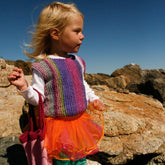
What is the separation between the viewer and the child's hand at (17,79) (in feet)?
4.54

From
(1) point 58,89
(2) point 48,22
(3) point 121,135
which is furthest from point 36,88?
(3) point 121,135

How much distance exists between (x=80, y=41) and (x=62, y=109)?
78 cm

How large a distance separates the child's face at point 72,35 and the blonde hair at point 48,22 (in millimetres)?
50

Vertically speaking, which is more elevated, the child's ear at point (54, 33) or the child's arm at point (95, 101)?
the child's ear at point (54, 33)

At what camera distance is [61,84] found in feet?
5.45

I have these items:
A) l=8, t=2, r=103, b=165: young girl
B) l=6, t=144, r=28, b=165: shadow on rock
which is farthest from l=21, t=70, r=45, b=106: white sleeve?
l=6, t=144, r=28, b=165: shadow on rock

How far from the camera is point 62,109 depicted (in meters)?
1.65

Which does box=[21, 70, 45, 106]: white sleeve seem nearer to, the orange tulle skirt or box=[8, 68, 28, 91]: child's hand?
box=[8, 68, 28, 91]: child's hand

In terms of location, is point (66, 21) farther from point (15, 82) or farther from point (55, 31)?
point (15, 82)

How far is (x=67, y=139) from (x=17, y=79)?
0.73 meters

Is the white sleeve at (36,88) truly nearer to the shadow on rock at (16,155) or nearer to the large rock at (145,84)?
the shadow on rock at (16,155)

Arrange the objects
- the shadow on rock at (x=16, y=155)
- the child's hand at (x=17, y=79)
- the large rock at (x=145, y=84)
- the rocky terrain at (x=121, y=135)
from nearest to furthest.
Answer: the child's hand at (x=17, y=79) → the shadow on rock at (x=16, y=155) → the rocky terrain at (x=121, y=135) → the large rock at (x=145, y=84)

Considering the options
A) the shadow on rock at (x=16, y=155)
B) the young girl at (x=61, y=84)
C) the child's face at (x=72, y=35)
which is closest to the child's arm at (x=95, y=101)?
the young girl at (x=61, y=84)

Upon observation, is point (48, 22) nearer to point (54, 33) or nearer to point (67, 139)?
point (54, 33)
